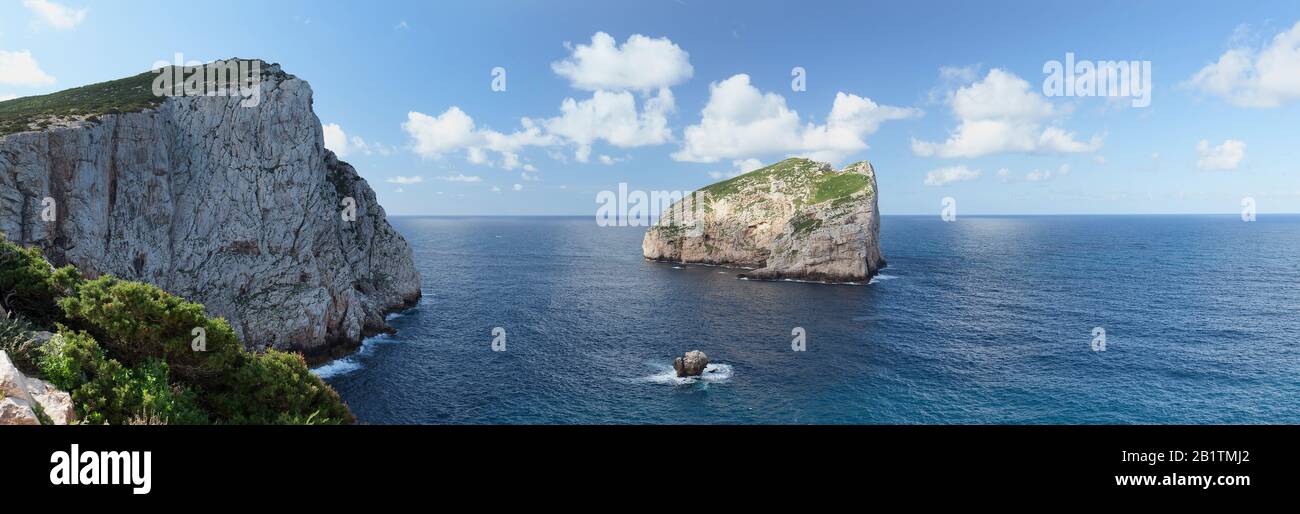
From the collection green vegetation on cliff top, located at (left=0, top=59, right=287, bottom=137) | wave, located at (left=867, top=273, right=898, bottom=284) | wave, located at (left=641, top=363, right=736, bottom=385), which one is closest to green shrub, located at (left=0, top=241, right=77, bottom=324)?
green vegetation on cliff top, located at (left=0, top=59, right=287, bottom=137)

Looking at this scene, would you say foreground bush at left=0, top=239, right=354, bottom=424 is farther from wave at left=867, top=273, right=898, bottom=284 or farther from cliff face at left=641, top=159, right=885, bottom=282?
wave at left=867, top=273, right=898, bottom=284

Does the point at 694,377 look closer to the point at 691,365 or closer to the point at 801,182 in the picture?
the point at 691,365

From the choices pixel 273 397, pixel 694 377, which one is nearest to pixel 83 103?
pixel 273 397

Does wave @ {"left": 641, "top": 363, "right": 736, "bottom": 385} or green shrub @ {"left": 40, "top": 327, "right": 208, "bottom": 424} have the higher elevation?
green shrub @ {"left": 40, "top": 327, "right": 208, "bottom": 424}

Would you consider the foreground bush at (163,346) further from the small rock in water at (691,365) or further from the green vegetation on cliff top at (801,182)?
the green vegetation on cliff top at (801,182)

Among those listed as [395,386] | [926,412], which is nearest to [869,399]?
[926,412]

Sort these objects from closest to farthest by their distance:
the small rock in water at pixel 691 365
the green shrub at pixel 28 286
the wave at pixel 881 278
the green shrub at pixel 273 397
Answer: the green shrub at pixel 28 286 → the green shrub at pixel 273 397 → the small rock in water at pixel 691 365 → the wave at pixel 881 278

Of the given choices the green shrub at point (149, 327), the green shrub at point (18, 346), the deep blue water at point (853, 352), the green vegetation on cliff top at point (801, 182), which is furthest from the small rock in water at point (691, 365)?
the green vegetation on cliff top at point (801, 182)
